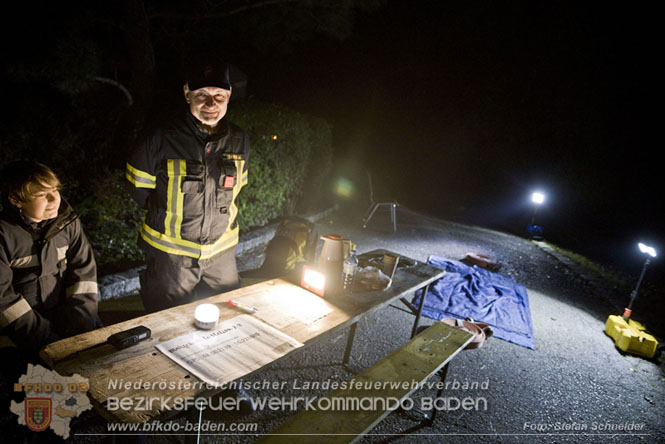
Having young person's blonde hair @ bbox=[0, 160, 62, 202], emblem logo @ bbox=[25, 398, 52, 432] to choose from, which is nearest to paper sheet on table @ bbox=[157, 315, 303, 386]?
emblem logo @ bbox=[25, 398, 52, 432]

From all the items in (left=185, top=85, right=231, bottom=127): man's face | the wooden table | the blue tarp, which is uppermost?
(left=185, top=85, right=231, bottom=127): man's face

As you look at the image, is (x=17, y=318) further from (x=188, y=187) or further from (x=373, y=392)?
(x=373, y=392)

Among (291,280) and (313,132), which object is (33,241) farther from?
(313,132)

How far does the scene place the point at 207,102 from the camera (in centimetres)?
238

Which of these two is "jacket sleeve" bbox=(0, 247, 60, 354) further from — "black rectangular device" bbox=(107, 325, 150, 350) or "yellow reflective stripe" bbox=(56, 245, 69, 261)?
"black rectangular device" bbox=(107, 325, 150, 350)

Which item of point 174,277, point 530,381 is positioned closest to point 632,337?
point 530,381

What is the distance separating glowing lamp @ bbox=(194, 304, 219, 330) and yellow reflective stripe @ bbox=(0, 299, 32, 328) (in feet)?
3.25

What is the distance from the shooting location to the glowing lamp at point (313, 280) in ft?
8.15

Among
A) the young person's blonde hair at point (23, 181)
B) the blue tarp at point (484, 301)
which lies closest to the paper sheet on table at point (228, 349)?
the young person's blonde hair at point (23, 181)

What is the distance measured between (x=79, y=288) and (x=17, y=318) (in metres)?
0.35

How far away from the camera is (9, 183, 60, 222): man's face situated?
6.57 feet

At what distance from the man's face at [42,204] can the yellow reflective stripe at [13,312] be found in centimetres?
49

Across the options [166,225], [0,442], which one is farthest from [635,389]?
[0,442]

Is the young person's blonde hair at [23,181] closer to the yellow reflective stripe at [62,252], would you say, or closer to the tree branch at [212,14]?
the yellow reflective stripe at [62,252]
